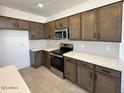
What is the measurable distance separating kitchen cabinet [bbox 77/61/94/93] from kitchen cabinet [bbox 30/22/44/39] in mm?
2713

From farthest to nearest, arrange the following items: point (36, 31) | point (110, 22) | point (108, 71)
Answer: point (36, 31), point (110, 22), point (108, 71)

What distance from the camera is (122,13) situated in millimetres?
1787

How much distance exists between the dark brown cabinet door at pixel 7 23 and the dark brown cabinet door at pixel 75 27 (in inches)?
88.2

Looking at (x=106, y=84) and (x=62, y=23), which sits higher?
(x=62, y=23)

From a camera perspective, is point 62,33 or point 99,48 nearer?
point 99,48

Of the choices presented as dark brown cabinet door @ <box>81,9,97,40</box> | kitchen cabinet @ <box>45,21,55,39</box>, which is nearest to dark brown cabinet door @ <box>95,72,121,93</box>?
dark brown cabinet door @ <box>81,9,97,40</box>

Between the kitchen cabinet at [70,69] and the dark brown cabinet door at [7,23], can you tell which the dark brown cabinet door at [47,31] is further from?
the kitchen cabinet at [70,69]

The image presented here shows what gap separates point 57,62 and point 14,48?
2.05 metres

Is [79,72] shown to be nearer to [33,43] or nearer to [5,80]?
[5,80]

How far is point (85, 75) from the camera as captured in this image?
2.30 metres

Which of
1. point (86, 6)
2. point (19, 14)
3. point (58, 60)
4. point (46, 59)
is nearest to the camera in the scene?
point (86, 6)

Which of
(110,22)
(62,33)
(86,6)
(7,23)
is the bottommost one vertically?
(62,33)

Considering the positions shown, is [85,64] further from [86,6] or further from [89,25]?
[86,6]

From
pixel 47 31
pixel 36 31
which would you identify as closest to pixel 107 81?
pixel 47 31
